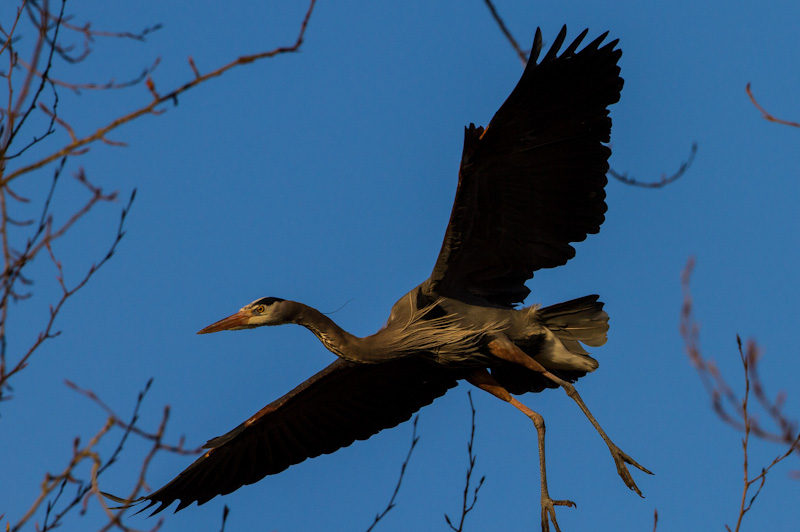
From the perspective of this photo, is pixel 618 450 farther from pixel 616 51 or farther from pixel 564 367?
pixel 616 51

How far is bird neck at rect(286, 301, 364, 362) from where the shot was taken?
7047 millimetres

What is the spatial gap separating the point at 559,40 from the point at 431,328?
2.30m

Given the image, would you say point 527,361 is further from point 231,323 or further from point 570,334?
point 231,323

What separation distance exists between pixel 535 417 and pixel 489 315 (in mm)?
839

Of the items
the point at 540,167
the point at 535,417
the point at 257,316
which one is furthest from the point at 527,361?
the point at 257,316

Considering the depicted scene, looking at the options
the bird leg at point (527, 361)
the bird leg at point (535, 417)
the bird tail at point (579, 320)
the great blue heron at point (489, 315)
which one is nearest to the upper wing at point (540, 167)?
the great blue heron at point (489, 315)

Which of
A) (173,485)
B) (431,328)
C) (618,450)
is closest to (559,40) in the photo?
(431,328)

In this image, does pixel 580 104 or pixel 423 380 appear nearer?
pixel 580 104

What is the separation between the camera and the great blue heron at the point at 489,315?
645cm

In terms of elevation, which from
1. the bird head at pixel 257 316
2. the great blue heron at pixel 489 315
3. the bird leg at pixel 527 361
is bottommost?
the bird leg at pixel 527 361

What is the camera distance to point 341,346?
23.1 feet

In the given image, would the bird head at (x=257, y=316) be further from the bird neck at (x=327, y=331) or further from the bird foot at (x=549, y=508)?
the bird foot at (x=549, y=508)

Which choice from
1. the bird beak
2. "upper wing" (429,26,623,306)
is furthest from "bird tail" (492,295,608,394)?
the bird beak

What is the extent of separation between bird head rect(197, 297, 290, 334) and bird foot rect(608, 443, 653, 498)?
2.53 m
